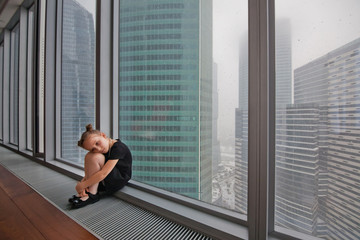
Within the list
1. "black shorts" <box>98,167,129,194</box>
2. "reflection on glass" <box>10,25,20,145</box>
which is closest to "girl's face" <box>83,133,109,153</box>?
"black shorts" <box>98,167,129,194</box>

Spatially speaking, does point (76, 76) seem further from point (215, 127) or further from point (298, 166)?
point (298, 166)

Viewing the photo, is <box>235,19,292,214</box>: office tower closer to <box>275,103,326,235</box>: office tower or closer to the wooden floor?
<box>275,103,326,235</box>: office tower

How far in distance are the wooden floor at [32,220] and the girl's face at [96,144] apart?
341 mm

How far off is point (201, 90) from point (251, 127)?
45cm

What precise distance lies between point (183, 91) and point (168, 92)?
0.40 feet

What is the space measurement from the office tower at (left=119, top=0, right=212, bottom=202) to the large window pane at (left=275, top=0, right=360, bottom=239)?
370mm

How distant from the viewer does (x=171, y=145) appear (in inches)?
46.6

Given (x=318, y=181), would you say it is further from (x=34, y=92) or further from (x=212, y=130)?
(x=34, y=92)

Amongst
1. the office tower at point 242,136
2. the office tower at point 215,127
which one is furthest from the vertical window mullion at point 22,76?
the office tower at point 242,136

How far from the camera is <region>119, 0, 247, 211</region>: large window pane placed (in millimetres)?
904

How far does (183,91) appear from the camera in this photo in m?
1.13

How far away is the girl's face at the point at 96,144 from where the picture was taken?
0.95 metres

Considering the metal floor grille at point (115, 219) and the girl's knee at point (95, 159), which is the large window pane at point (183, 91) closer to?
the metal floor grille at point (115, 219)

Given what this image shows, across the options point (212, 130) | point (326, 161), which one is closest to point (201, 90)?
point (212, 130)
